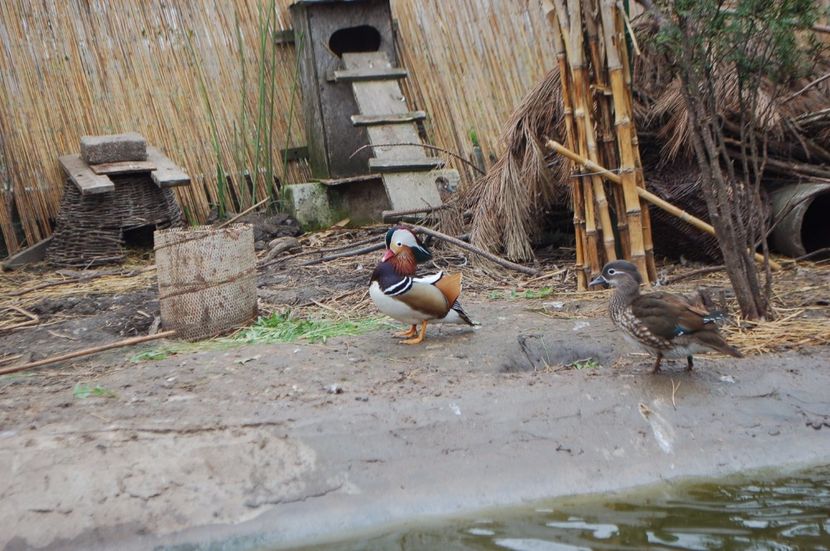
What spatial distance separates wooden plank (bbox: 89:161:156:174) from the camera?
24.5 feet

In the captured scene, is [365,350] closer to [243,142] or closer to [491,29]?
Answer: [243,142]

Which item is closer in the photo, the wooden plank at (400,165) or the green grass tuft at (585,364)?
the green grass tuft at (585,364)

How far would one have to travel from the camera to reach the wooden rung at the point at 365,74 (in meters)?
8.29

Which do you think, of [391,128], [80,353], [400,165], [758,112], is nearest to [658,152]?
[758,112]

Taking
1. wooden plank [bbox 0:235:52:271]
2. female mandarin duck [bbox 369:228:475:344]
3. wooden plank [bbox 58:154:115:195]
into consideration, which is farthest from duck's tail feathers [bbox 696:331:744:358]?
wooden plank [bbox 0:235:52:271]

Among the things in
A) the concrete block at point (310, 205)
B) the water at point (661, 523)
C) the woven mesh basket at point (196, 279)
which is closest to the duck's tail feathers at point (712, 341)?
the water at point (661, 523)

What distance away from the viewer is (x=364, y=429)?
12.3 feet

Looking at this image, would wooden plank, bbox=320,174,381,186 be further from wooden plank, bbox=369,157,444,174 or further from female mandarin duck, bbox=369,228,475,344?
female mandarin duck, bbox=369,228,475,344

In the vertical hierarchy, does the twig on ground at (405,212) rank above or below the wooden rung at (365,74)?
below

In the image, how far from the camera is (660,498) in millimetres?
3516

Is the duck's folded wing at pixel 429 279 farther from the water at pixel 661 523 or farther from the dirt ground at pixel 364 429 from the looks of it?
the water at pixel 661 523

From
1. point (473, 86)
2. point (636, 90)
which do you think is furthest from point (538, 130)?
point (473, 86)

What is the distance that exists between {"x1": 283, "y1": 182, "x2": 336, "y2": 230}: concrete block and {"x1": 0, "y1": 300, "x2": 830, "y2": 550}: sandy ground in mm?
3929

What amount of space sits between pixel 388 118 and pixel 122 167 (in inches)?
88.0
